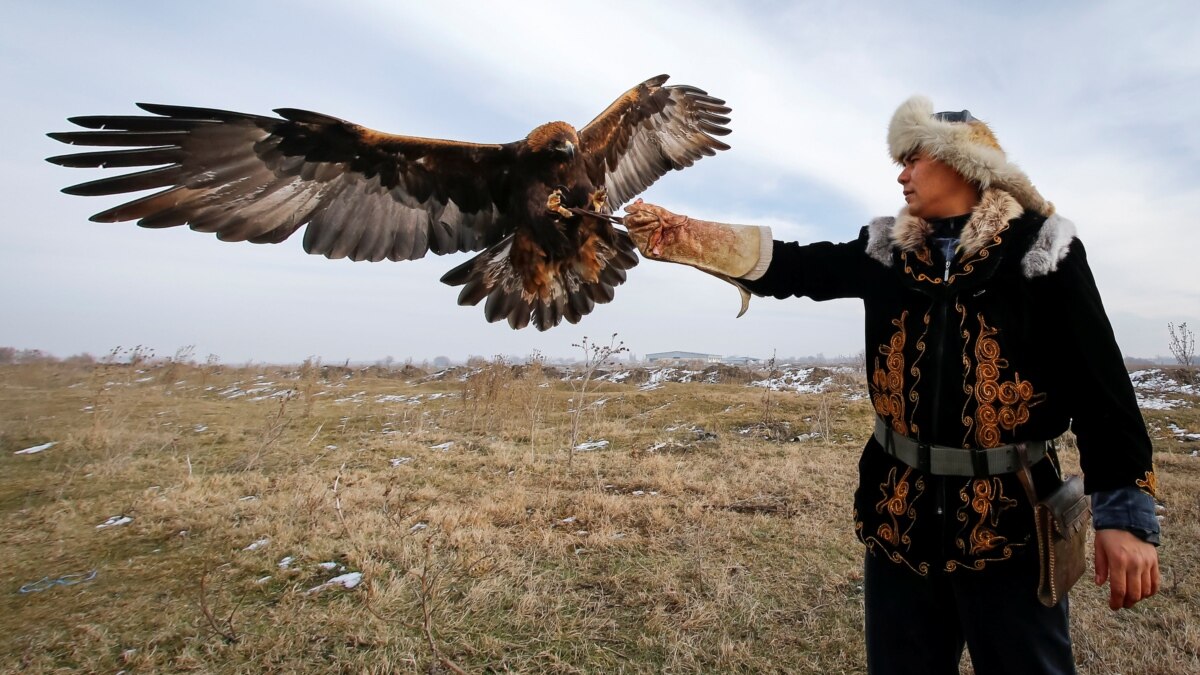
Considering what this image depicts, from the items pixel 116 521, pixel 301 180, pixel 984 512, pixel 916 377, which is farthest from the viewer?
pixel 116 521

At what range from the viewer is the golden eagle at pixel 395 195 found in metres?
2.46

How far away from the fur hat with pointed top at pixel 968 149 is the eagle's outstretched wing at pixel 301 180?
192 cm

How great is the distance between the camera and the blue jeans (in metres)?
1.40

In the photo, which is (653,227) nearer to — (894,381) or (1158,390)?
(894,381)

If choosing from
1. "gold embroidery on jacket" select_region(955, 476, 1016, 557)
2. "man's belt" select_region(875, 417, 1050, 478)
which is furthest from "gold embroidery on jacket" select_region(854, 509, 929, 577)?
"man's belt" select_region(875, 417, 1050, 478)

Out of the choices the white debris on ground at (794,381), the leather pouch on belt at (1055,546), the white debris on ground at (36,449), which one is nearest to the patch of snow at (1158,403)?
the white debris on ground at (794,381)

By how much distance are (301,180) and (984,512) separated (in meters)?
3.26

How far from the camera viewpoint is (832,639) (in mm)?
3764

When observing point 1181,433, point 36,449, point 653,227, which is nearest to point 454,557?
point 653,227

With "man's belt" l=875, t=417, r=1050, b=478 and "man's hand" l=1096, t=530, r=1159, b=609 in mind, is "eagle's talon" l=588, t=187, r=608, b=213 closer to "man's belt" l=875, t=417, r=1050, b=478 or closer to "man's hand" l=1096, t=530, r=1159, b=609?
"man's belt" l=875, t=417, r=1050, b=478

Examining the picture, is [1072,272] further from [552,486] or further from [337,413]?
[337,413]

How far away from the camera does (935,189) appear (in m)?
1.60

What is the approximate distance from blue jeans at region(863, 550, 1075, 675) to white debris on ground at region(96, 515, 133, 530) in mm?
7774

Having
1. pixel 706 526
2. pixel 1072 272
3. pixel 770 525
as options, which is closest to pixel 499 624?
pixel 706 526
